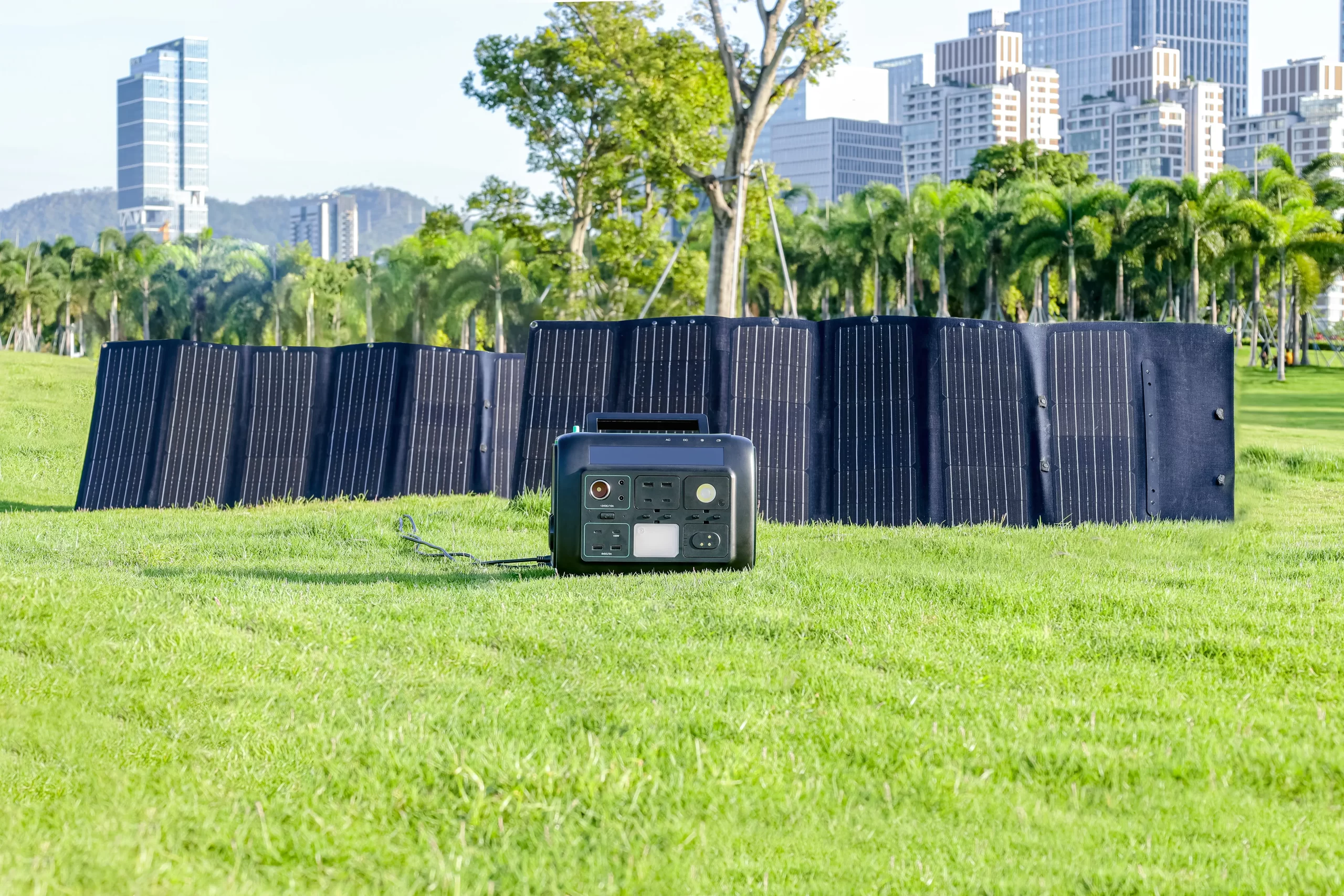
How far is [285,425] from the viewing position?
49.6ft

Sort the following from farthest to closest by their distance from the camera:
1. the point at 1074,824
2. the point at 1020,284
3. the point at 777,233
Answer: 1. the point at 1020,284
2. the point at 777,233
3. the point at 1074,824

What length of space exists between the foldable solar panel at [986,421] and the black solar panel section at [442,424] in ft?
13.9

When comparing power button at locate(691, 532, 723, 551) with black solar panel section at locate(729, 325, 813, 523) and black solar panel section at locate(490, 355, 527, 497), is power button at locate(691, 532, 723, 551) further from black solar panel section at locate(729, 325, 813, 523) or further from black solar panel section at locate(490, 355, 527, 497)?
black solar panel section at locate(490, 355, 527, 497)

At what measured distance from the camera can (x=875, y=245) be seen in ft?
238

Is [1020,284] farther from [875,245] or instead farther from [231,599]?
[231,599]

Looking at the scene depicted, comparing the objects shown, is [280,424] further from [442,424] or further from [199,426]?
[442,424]

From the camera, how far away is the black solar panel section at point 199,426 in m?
14.6

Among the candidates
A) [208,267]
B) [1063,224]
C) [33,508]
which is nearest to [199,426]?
[33,508]

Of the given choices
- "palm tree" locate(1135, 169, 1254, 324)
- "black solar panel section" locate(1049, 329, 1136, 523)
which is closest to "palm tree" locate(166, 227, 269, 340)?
"palm tree" locate(1135, 169, 1254, 324)

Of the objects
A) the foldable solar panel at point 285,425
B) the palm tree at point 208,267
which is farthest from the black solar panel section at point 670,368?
the palm tree at point 208,267

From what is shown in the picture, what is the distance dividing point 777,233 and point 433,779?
16412 mm

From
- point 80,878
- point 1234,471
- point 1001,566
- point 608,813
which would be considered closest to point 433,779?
point 608,813

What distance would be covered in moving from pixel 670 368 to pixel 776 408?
0.99 meters

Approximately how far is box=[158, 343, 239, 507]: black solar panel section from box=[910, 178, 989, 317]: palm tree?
187 ft
